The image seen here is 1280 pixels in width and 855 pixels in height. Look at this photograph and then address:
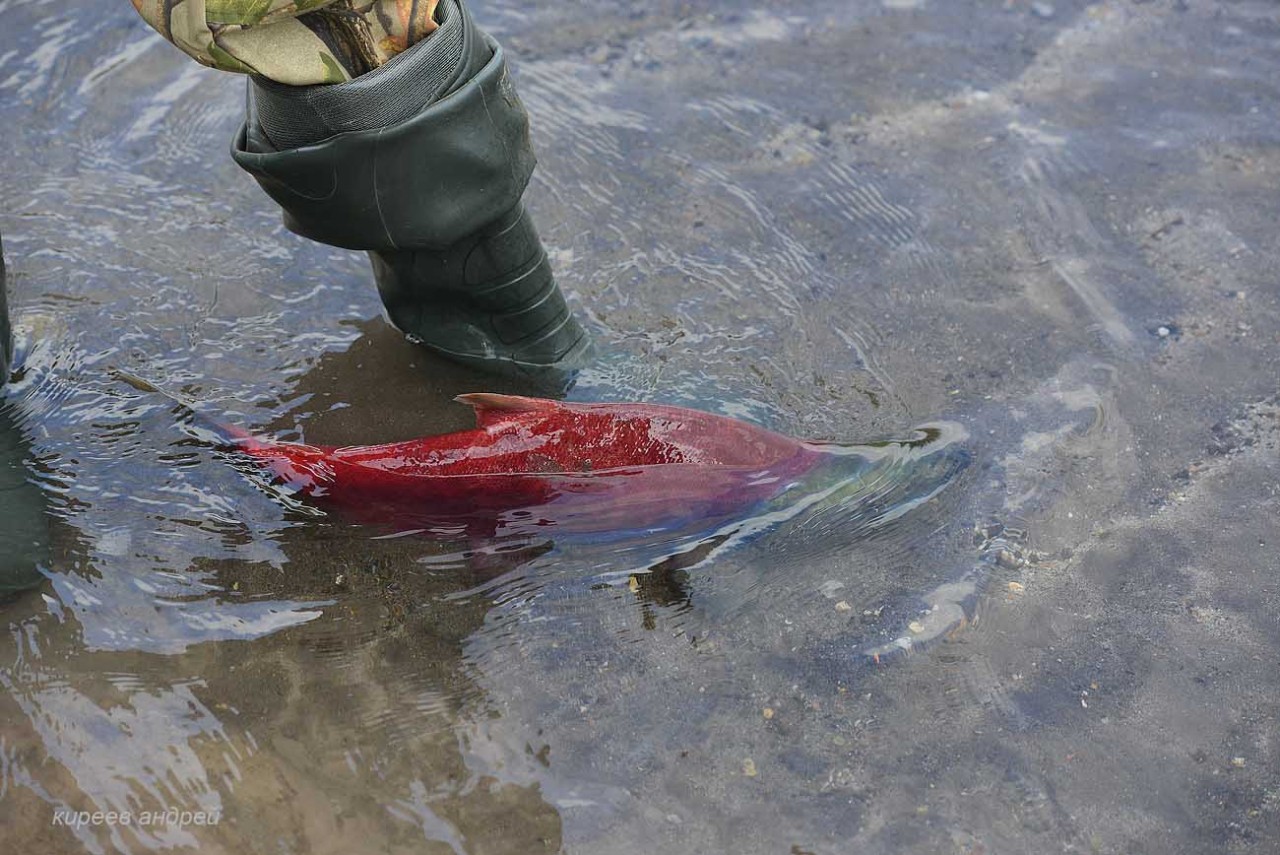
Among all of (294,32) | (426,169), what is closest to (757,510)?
(426,169)

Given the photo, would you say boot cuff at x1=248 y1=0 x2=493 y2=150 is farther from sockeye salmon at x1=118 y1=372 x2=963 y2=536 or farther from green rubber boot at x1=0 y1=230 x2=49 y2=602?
green rubber boot at x1=0 y1=230 x2=49 y2=602

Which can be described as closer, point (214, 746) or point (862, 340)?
point (214, 746)

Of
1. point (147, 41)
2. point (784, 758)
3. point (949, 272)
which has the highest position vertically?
point (147, 41)

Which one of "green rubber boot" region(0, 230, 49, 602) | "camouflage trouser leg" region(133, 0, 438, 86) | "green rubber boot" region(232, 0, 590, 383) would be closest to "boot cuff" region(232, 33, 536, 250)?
"green rubber boot" region(232, 0, 590, 383)

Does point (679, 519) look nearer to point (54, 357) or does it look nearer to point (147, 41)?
point (54, 357)

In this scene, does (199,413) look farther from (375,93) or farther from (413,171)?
(375,93)

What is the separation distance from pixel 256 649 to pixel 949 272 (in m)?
2.86

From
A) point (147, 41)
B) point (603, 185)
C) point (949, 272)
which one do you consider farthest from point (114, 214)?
point (949, 272)

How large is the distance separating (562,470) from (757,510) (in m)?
0.60

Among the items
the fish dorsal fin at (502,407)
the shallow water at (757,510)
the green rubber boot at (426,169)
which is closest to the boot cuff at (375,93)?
the green rubber boot at (426,169)

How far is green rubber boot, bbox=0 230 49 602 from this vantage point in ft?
11.0

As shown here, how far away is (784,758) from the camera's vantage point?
2.97 m

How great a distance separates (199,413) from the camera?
3.94m

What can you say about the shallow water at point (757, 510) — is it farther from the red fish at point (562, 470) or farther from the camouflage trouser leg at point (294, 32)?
the camouflage trouser leg at point (294, 32)
